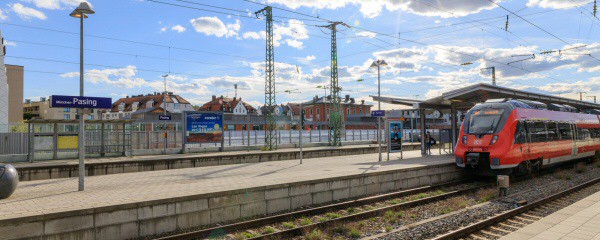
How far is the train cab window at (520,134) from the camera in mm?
14867

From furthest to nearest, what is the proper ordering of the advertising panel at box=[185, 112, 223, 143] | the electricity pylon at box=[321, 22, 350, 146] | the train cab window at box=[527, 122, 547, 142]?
the electricity pylon at box=[321, 22, 350, 146] → the advertising panel at box=[185, 112, 223, 143] → the train cab window at box=[527, 122, 547, 142]

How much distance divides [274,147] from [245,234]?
2123 centimetres

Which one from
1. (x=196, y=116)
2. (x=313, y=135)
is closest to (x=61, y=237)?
(x=196, y=116)

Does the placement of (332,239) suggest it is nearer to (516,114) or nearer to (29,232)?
(29,232)

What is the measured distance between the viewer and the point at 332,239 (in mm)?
8359

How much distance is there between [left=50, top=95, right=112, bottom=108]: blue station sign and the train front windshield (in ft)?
40.6

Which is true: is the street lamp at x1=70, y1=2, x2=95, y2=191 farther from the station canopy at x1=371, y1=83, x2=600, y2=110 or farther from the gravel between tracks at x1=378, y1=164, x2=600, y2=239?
the station canopy at x1=371, y1=83, x2=600, y2=110

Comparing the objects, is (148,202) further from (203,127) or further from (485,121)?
(203,127)

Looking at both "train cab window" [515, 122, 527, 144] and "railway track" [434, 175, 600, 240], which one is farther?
"train cab window" [515, 122, 527, 144]

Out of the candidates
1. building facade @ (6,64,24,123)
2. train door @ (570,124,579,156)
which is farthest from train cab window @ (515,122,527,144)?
building facade @ (6,64,24,123)

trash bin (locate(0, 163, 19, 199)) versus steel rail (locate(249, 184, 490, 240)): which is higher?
trash bin (locate(0, 163, 19, 199))

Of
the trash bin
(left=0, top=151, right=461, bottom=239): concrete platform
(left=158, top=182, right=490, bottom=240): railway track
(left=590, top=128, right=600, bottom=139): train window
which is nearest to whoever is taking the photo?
(left=0, top=151, right=461, bottom=239): concrete platform

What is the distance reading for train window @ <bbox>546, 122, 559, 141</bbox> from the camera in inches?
678

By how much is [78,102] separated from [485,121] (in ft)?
43.4
